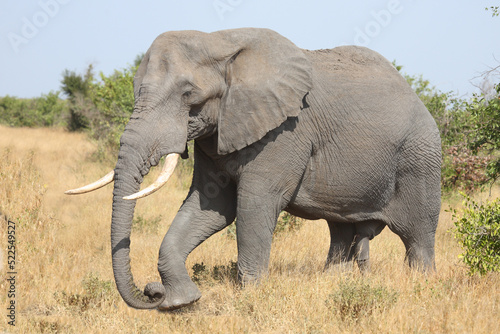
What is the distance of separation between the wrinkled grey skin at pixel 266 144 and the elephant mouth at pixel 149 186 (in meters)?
0.11

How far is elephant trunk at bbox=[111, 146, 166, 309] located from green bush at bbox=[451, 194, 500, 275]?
273 centimetres

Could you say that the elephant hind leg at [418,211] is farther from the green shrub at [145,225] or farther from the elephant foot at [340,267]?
the green shrub at [145,225]

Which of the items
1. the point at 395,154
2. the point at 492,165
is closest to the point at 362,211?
the point at 395,154

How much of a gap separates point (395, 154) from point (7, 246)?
162 inches

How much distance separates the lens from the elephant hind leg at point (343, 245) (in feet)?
21.5

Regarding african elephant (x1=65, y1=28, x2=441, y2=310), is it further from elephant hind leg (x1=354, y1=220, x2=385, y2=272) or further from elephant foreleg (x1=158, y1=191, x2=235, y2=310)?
elephant hind leg (x1=354, y1=220, x2=385, y2=272)

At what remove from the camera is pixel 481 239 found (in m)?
5.59

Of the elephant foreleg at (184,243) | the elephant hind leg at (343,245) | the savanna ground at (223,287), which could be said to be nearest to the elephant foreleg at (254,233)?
the savanna ground at (223,287)

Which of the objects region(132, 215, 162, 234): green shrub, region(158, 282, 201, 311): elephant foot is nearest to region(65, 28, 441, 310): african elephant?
region(158, 282, 201, 311): elephant foot

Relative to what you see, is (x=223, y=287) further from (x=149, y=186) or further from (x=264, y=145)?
(x=149, y=186)

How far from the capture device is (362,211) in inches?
237

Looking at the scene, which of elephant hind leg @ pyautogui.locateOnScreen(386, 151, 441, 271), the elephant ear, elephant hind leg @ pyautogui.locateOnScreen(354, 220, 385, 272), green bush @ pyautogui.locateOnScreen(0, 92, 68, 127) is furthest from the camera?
green bush @ pyautogui.locateOnScreen(0, 92, 68, 127)

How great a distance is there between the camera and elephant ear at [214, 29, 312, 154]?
16.9 ft
